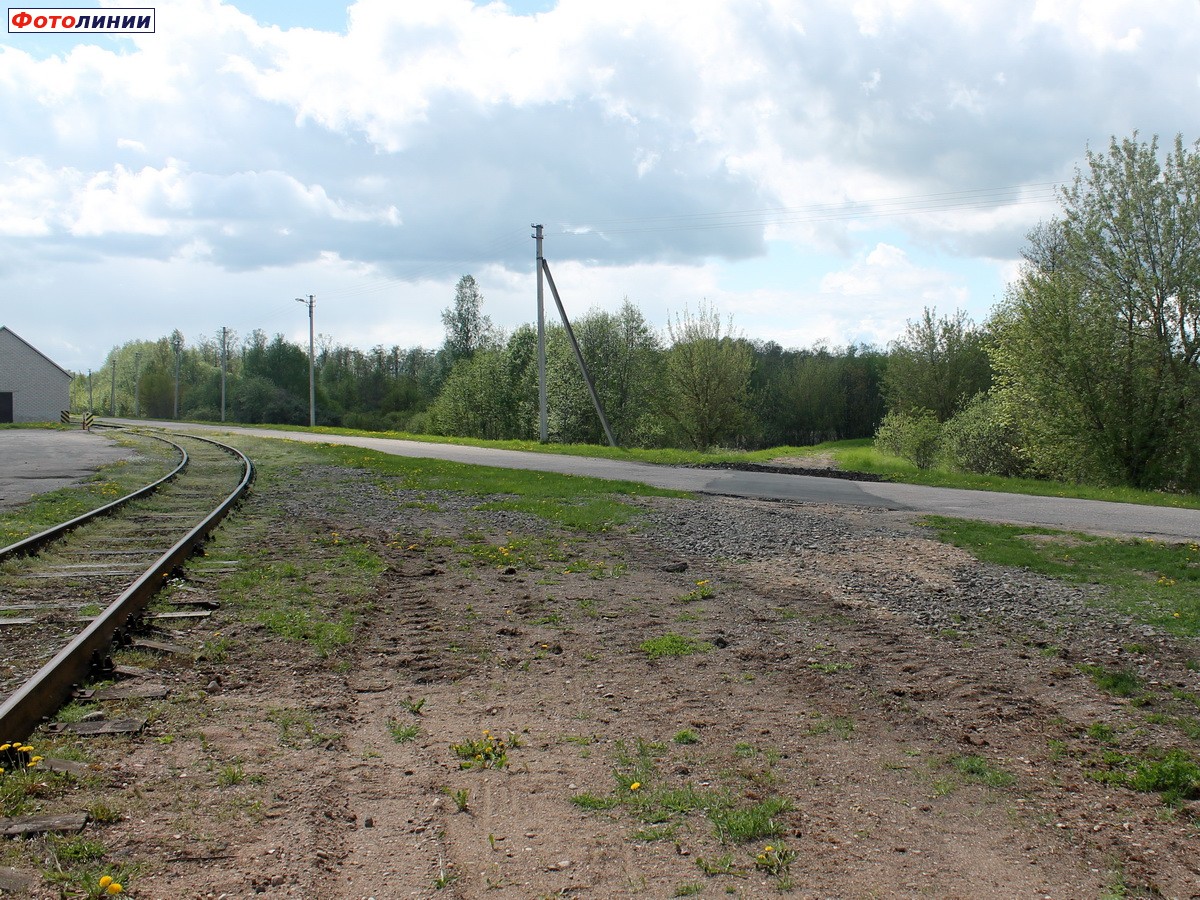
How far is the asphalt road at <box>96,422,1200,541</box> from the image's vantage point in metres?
13.3

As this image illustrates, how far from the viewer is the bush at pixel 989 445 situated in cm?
2727

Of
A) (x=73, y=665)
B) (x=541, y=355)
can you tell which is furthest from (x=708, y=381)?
(x=73, y=665)

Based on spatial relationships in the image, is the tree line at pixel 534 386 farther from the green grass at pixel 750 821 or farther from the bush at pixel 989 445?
the green grass at pixel 750 821

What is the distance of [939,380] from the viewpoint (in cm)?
4909

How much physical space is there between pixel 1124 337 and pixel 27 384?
71.1m

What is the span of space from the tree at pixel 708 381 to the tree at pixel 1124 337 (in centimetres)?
1900

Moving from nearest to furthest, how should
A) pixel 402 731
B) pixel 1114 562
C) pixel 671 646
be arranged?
pixel 402 731
pixel 671 646
pixel 1114 562

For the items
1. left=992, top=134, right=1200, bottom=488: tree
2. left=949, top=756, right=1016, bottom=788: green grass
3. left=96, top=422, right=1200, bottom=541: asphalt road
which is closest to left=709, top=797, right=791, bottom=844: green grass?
left=949, top=756, right=1016, bottom=788: green grass

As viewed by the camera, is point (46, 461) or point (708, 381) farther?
point (708, 381)

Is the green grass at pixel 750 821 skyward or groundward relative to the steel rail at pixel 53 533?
groundward

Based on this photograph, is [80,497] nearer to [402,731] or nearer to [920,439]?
[402,731]

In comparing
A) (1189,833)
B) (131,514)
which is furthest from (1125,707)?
(131,514)

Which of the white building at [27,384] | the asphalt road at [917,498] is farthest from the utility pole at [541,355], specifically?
the white building at [27,384]

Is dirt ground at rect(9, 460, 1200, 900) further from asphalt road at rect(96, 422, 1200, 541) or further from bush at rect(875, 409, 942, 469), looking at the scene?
bush at rect(875, 409, 942, 469)
